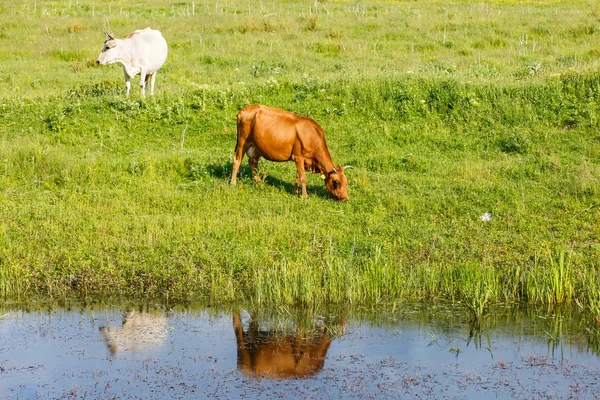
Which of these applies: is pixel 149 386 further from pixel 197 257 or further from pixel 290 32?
pixel 290 32

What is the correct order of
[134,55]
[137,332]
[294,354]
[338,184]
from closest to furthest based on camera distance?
[294,354] < [137,332] < [338,184] < [134,55]

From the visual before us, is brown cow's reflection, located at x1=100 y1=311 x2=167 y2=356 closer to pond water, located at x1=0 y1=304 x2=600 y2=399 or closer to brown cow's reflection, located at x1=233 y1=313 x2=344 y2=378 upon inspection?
pond water, located at x1=0 y1=304 x2=600 y2=399

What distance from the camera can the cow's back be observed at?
18.5 metres

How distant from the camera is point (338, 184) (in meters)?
12.9

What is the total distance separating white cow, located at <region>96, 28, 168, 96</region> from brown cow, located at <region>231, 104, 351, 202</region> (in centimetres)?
534

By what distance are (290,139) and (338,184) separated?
1.01 m

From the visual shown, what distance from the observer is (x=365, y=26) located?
2758cm

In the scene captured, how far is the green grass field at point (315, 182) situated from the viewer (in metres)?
10.2

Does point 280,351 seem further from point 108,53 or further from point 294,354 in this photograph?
point 108,53

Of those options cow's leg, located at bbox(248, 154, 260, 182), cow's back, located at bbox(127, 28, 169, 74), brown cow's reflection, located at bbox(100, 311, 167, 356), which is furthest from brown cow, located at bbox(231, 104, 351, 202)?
cow's back, located at bbox(127, 28, 169, 74)

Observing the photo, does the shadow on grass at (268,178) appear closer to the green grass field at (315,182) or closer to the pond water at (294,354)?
the green grass field at (315,182)

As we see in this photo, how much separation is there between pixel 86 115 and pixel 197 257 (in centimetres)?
658

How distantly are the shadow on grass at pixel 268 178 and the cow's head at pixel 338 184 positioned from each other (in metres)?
0.36

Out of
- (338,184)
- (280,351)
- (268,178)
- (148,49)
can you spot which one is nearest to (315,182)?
(268,178)
